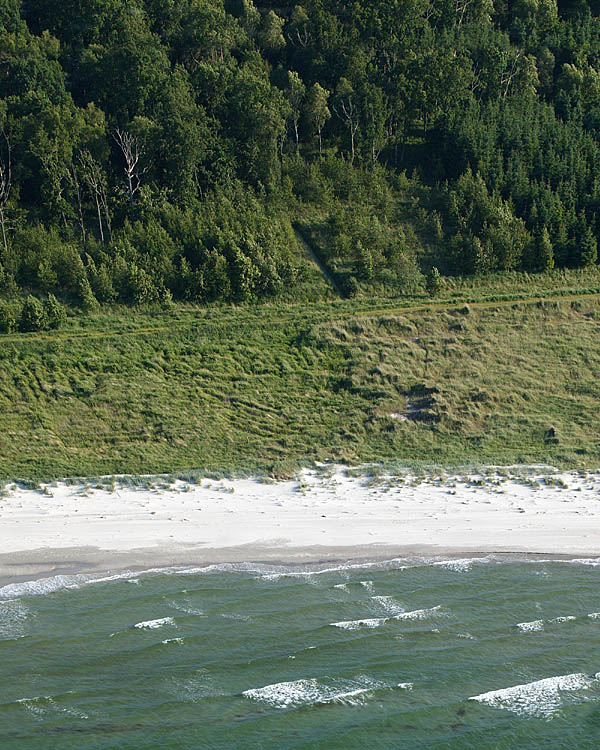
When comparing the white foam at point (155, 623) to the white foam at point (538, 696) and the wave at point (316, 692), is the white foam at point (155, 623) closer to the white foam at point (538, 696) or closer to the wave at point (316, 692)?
the wave at point (316, 692)

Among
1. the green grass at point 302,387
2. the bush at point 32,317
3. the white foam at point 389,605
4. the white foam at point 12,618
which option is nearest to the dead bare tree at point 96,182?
the green grass at point 302,387

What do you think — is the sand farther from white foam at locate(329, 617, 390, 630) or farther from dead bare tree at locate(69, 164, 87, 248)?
dead bare tree at locate(69, 164, 87, 248)

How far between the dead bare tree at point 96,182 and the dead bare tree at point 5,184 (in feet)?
17.8

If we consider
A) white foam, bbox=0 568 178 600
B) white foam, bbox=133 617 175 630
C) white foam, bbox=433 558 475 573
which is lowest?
white foam, bbox=433 558 475 573

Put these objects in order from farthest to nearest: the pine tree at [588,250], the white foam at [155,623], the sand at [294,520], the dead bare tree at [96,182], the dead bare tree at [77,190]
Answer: the pine tree at [588,250], the dead bare tree at [77,190], the dead bare tree at [96,182], the sand at [294,520], the white foam at [155,623]

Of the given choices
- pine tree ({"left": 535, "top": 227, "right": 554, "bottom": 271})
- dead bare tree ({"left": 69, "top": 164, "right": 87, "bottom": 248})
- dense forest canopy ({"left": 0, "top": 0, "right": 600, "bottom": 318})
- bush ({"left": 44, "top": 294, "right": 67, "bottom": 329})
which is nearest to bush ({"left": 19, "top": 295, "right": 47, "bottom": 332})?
bush ({"left": 44, "top": 294, "right": 67, "bottom": 329})

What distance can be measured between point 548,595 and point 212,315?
1234 inches

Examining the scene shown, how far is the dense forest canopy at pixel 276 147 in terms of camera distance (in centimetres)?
5822

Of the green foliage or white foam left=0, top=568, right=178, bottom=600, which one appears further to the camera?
the green foliage

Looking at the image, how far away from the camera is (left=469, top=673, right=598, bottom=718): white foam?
2320cm

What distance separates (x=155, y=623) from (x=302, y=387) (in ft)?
73.0

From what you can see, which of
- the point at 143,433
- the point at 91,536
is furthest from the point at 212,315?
the point at 91,536

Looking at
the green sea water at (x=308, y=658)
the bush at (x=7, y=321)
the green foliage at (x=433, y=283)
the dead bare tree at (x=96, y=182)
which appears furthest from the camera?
the dead bare tree at (x=96, y=182)

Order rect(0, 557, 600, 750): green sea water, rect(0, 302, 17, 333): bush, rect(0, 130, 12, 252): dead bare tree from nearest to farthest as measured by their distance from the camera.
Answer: rect(0, 557, 600, 750): green sea water
rect(0, 302, 17, 333): bush
rect(0, 130, 12, 252): dead bare tree
